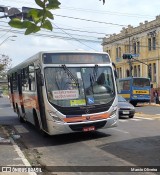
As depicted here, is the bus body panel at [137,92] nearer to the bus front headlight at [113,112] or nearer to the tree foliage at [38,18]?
the bus front headlight at [113,112]

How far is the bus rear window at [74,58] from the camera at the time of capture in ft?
39.6

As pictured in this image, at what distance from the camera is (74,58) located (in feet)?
40.8

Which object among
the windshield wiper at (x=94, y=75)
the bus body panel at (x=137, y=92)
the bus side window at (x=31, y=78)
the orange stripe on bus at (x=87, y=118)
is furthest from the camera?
the bus body panel at (x=137, y=92)

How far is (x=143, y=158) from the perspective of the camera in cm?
884

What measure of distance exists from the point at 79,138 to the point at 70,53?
2.94 meters

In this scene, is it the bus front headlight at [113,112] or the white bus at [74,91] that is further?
the bus front headlight at [113,112]

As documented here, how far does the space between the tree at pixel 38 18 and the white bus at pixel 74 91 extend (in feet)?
27.6

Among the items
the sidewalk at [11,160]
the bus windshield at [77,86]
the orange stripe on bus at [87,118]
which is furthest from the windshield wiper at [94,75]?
the sidewalk at [11,160]

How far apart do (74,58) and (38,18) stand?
30.7ft

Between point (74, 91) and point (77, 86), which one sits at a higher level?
point (77, 86)

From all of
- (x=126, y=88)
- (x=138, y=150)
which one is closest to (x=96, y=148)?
(x=138, y=150)

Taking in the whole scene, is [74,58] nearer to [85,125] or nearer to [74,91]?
[74,91]

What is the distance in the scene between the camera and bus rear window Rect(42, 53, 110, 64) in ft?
39.6

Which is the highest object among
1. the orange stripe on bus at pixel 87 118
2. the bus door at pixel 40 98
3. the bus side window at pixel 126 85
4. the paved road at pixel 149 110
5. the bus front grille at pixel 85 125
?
the bus door at pixel 40 98
